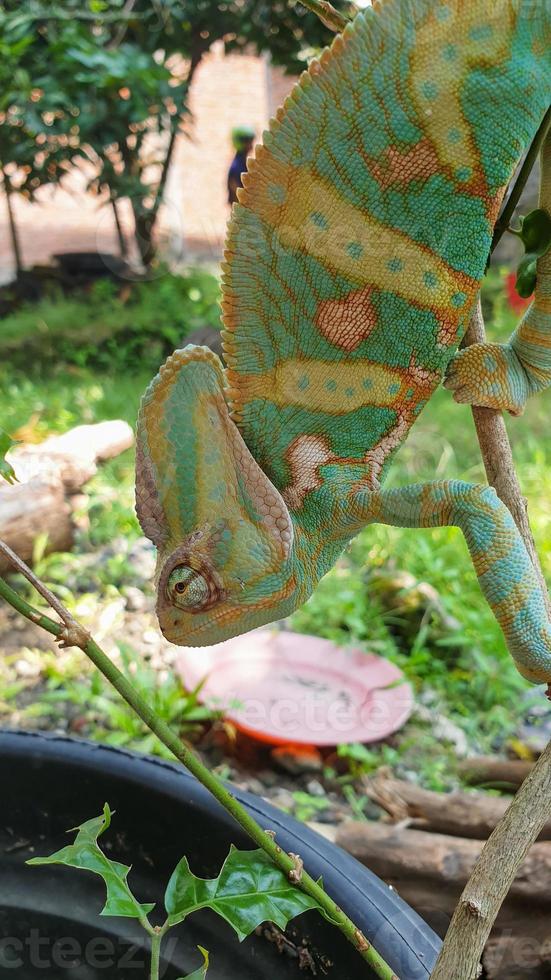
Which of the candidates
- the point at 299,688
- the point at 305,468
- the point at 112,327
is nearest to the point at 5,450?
the point at 305,468

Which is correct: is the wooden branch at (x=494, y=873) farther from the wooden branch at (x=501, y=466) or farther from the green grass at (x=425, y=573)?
the green grass at (x=425, y=573)

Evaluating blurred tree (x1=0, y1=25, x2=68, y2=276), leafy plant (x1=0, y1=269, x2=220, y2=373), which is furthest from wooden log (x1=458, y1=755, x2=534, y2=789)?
blurred tree (x1=0, y1=25, x2=68, y2=276)

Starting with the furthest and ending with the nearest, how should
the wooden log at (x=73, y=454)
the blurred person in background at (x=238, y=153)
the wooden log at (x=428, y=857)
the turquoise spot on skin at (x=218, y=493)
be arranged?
the blurred person in background at (x=238, y=153), the wooden log at (x=73, y=454), the wooden log at (x=428, y=857), the turquoise spot on skin at (x=218, y=493)

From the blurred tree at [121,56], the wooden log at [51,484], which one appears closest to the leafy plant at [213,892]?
the wooden log at [51,484]

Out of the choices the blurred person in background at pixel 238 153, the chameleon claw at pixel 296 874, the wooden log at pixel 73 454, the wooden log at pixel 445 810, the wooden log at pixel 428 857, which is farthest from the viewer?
the blurred person in background at pixel 238 153

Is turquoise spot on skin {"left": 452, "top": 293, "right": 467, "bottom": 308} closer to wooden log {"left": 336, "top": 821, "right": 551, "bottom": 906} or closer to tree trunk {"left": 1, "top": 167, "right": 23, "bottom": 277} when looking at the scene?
wooden log {"left": 336, "top": 821, "right": 551, "bottom": 906}

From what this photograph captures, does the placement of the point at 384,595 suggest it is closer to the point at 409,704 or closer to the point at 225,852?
the point at 409,704
